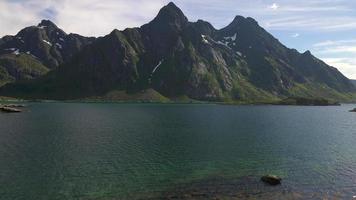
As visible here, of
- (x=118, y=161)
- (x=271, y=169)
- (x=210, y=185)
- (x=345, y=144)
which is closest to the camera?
(x=210, y=185)

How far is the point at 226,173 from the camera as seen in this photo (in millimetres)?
71875

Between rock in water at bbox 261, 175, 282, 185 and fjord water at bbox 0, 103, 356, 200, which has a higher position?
rock in water at bbox 261, 175, 282, 185

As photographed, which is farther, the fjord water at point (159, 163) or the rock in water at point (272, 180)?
the rock in water at point (272, 180)

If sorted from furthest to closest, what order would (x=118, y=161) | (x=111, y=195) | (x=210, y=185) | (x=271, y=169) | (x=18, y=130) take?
1. (x=18, y=130)
2. (x=118, y=161)
3. (x=271, y=169)
4. (x=210, y=185)
5. (x=111, y=195)

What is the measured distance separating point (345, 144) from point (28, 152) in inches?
3449

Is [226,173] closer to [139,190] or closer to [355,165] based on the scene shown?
[139,190]

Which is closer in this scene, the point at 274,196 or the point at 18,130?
the point at 274,196

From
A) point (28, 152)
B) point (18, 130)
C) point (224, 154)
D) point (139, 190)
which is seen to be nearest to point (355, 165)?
point (224, 154)

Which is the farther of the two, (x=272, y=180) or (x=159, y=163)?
(x=159, y=163)

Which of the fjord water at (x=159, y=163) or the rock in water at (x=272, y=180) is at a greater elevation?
the rock in water at (x=272, y=180)

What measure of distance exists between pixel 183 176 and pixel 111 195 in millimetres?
16358

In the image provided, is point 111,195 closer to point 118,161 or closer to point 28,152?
point 118,161

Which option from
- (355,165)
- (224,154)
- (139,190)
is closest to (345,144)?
(355,165)

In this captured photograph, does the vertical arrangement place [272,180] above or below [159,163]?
above
